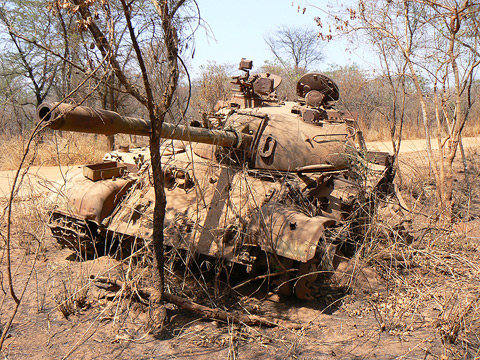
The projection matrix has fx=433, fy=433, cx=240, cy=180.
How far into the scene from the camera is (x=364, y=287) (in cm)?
498

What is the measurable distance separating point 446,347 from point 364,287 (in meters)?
1.37

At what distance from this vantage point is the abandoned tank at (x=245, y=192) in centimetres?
427

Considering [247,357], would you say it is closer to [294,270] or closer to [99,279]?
[294,270]

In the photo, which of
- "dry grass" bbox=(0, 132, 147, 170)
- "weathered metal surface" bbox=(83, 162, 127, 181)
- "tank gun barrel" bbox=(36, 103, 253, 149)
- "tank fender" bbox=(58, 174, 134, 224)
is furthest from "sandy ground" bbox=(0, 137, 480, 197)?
"tank gun barrel" bbox=(36, 103, 253, 149)

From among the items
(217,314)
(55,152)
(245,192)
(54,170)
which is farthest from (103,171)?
(54,170)

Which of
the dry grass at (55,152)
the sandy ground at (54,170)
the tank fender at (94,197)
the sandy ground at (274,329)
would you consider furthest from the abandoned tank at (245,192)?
the dry grass at (55,152)

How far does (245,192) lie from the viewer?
4.96m

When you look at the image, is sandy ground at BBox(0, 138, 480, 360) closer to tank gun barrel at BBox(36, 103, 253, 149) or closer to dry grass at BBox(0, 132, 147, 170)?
tank gun barrel at BBox(36, 103, 253, 149)

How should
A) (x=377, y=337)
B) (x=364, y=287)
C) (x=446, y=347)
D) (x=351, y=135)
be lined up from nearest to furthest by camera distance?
(x=446, y=347) → (x=377, y=337) → (x=364, y=287) → (x=351, y=135)

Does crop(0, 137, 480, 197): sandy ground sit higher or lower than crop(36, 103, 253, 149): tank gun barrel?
lower

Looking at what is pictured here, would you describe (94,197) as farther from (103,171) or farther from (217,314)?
(217,314)

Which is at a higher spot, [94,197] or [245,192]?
[245,192]

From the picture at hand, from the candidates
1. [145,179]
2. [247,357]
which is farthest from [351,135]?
[247,357]

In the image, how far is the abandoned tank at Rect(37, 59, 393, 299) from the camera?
427cm
